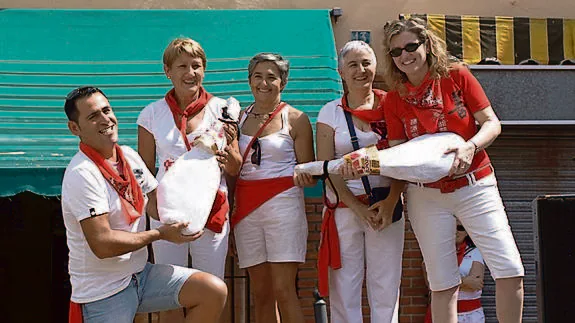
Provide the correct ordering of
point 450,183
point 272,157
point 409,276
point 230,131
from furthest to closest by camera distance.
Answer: point 409,276
point 272,157
point 230,131
point 450,183

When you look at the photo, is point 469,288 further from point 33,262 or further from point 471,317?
point 33,262

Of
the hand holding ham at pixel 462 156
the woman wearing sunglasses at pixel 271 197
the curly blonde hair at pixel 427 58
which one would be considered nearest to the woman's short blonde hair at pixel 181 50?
the woman wearing sunglasses at pixel 271 197

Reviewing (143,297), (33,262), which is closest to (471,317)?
(143,297)

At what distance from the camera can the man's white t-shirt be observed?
13.7ft

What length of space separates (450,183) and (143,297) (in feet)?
5.90

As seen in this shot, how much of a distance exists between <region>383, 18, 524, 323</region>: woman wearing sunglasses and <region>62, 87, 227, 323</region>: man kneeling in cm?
124

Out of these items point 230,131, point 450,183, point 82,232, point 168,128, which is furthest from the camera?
point 168,128

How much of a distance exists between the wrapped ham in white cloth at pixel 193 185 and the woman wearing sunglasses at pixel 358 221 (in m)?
0.71

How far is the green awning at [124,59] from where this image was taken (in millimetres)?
6027

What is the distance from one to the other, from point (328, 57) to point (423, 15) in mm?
1389

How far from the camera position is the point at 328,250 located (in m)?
5.00

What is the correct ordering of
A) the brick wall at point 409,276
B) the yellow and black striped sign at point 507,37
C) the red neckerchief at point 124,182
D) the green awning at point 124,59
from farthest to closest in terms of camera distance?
the yellow and black striped sign at point 507,37
the brick wall at point 409,276
the green awning at point 124,59
the red neckerchief at point 124,182

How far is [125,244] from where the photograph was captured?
13.7ft

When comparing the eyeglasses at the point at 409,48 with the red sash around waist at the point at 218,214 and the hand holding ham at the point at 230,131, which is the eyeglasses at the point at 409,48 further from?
the red sash around waist at the point at 218,214
